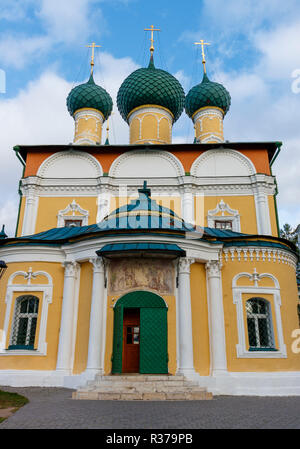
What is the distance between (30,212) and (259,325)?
860 centimetres

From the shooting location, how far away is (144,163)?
554 inches

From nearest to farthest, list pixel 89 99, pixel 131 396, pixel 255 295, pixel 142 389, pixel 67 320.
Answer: pixel 131 396 → pixel 142 389 → pixel 67 320 → pixel 255 295 → pixel 89 99

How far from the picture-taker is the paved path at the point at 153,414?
4.48 m

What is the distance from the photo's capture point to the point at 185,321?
8297mm

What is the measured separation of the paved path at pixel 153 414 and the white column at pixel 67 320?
1.64 meters

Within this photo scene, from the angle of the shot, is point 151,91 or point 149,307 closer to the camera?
point 149,307

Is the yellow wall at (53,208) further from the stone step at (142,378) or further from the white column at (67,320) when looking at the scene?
the stone step at (142,378)

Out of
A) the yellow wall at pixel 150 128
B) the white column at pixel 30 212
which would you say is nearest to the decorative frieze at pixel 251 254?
the white column at pixel 30 212

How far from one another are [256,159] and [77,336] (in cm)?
921

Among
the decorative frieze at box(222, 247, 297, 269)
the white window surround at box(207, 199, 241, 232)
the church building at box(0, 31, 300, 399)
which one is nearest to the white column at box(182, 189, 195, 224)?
the white window surround at box(207, 199, 241, 232)

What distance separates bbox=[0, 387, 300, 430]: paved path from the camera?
4.48 metres

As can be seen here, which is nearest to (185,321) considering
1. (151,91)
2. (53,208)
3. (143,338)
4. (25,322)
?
(143,338)

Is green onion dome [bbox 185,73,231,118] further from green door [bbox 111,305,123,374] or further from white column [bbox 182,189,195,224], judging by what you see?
green door [bbox 111,305,123,374]

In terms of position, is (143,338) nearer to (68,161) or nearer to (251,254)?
(251,254)
